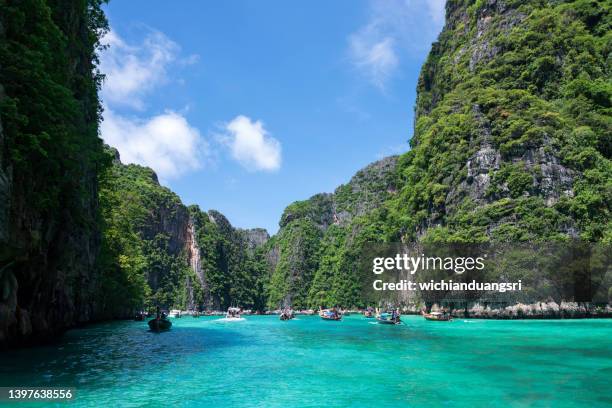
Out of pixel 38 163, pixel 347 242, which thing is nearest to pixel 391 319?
pixel 38 163

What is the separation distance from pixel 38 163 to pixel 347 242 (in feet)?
476

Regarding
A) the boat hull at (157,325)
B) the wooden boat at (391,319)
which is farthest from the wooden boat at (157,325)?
the wooden boat at (391,319)

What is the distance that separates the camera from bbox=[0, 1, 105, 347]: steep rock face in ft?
60.4

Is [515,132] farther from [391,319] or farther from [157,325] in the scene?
[157,325]

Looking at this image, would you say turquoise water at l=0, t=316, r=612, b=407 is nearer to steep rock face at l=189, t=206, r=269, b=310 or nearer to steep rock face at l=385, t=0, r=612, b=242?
steep rock face at l=385, t=0, r=612, b=242

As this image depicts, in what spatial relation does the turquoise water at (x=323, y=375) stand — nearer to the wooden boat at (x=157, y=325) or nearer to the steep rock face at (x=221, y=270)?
the wooden boat at (x=157, y=325)

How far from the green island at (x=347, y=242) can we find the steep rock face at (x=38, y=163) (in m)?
0.11

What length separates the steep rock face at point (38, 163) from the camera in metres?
18.4

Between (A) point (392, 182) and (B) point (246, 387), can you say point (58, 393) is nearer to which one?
(B) point (246, 387)

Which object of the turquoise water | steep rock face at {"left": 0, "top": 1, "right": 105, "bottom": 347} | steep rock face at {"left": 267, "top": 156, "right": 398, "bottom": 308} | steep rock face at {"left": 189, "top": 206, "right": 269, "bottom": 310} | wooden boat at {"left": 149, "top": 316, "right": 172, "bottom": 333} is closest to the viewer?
the turquoise water

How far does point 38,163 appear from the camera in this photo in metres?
21.1

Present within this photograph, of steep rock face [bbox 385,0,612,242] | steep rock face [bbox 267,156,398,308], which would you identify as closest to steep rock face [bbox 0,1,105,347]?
steep rock face [bbox 385,0,612,242]

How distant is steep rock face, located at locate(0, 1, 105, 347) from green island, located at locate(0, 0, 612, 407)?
0.11m

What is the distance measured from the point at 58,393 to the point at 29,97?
12029mm
